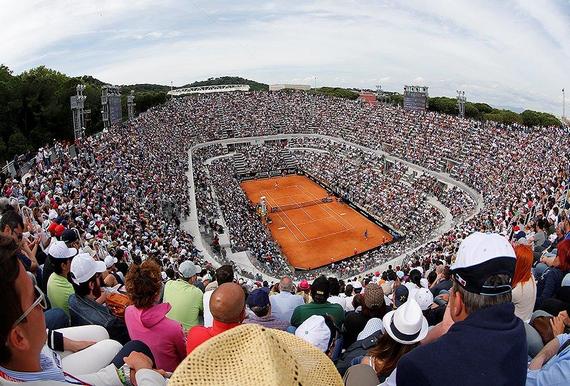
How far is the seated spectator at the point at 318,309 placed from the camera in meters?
5.12

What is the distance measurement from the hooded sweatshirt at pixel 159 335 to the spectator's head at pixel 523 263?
3.34 meters

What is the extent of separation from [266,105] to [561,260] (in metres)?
58.4

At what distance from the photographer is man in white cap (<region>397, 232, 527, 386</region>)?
1837mm

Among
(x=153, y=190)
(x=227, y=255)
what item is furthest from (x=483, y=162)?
(x=153, y=190)

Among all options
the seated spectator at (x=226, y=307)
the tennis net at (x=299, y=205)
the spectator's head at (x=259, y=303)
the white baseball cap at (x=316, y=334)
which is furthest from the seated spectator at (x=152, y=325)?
the tennis net at (x=299, y=205)

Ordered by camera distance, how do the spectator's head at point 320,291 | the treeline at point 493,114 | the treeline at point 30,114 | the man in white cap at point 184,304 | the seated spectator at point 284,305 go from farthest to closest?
the treeline at point 493,114
the treeline at point 30,114
the seated spectator at point 284,305
the spectator's head at point 320,291
the man in white cap at point 184,304

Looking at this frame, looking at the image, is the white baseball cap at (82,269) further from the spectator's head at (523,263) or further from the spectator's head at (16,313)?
the spectator's head at (523,263)

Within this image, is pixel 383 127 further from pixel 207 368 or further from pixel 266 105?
pixel 207 368

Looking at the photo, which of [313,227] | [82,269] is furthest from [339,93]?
[82,269]

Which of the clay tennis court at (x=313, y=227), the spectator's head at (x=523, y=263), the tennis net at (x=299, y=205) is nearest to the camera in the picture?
the spectator's head at (x=523, y=263)

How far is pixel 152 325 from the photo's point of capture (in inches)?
141

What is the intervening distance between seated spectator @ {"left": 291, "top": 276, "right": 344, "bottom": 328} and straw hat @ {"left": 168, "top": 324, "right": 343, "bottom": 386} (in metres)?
3.93

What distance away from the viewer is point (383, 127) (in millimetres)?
49000

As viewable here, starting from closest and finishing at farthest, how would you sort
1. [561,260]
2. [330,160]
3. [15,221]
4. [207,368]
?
[207,368] < [561,260] < [15,221] < [330,160]
